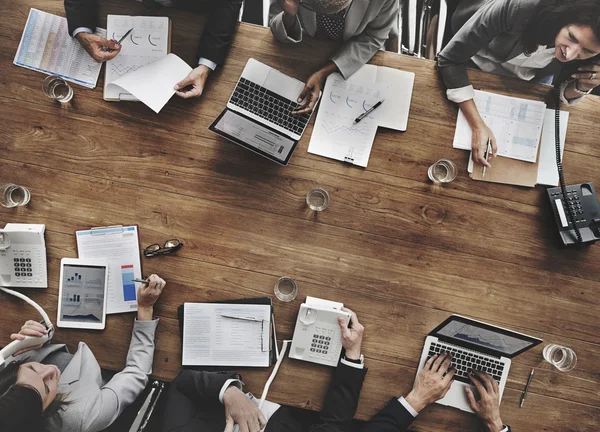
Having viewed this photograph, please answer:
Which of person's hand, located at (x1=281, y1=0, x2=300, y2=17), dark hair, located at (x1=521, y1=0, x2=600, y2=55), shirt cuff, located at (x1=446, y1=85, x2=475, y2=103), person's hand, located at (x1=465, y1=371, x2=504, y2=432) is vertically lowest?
person's hand, located at (x1=465, y1=371, x2=504, y2=432)

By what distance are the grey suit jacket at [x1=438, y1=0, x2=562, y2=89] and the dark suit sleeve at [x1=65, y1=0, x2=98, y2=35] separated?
1.43 meters

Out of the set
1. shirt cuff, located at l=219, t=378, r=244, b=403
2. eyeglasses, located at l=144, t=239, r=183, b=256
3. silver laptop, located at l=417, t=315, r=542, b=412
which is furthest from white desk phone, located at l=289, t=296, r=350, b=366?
eyeglasses, located at l=144, t=239, r=183, b=256

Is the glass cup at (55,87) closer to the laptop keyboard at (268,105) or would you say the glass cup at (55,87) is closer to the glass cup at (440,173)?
the laptop keyboard at (268,105)

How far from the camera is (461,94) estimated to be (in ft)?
5.99

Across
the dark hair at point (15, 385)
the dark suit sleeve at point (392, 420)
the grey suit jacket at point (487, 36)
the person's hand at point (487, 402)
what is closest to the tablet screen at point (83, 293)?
the dark hair at point (15, 385)

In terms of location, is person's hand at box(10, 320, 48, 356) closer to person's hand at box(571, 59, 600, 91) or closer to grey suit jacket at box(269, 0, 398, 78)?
grey suit jacket at box(269, 0, 398, 78)

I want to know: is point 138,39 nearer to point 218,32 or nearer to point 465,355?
point 218,32

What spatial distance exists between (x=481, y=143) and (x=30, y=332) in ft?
6.28

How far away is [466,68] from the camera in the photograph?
185 cm

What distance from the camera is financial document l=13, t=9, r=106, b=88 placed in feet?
6.05

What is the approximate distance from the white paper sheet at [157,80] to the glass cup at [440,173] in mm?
1081

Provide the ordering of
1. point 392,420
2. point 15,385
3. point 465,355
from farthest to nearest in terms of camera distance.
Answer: point 465,355, point 392,420, point 15,385

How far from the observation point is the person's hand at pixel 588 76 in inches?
68.4

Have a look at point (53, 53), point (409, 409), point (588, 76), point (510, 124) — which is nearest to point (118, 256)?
point (53, 53)
